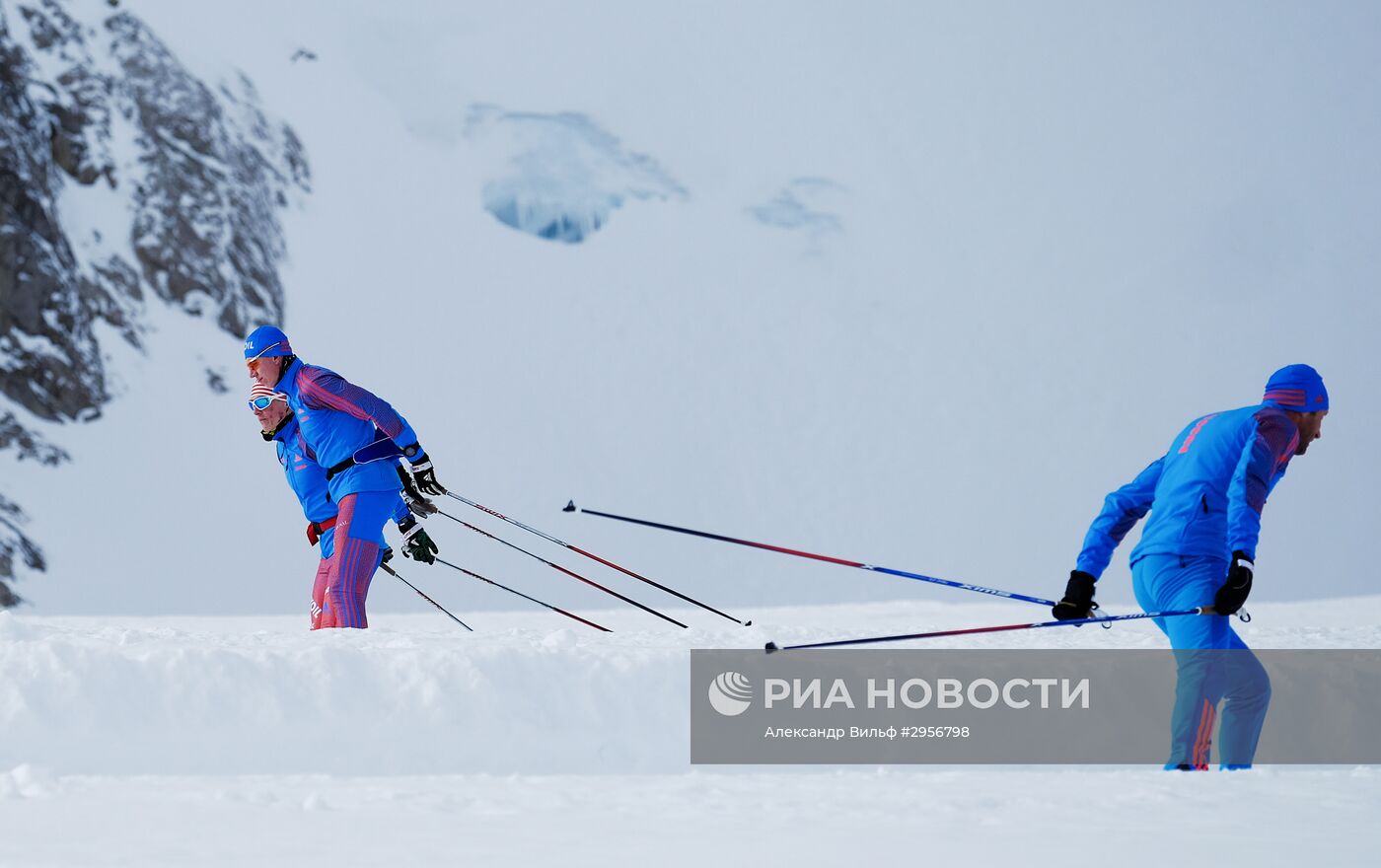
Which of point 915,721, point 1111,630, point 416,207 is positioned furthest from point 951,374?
point 915,721

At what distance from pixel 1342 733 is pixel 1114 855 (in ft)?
11.9

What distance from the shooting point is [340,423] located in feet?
22.4

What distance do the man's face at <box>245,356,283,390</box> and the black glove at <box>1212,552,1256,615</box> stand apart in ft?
15.3

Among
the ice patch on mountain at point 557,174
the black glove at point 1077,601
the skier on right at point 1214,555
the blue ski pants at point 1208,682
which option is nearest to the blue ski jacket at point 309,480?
the black glove at point 1077,601

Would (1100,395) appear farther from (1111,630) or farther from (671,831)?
(671,831)

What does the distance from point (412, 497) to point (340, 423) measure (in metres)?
0.59

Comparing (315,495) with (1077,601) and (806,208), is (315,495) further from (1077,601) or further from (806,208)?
(806,208)

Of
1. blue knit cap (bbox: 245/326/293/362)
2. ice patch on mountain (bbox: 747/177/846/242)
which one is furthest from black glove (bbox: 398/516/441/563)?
ice patch on mountain (bbox: 747/177/846/242)

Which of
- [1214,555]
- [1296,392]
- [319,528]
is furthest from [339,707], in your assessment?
[1296,392]

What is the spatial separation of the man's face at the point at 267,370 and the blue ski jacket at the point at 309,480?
0.28 m

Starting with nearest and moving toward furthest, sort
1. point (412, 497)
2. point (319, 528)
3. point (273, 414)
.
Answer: point (273, 414), point (412, 497), point (319, 528)

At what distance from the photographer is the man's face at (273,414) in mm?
6969

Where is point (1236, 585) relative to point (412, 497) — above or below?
below

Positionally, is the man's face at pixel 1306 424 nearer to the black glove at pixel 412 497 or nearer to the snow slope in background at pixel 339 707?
the snow slope in background at pixel 339 707
